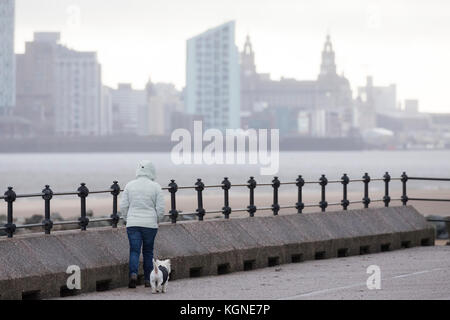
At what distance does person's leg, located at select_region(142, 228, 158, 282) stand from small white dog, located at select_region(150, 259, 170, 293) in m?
0.61

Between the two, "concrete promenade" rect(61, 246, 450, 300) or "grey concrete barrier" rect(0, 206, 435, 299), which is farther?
"grey concrete barrier" rect(0, 206, 435, 299)

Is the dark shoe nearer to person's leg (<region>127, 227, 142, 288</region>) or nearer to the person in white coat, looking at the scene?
person's leg (<region>127, 227, 142, 288</region>)

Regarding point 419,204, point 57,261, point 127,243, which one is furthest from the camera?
point 419,204

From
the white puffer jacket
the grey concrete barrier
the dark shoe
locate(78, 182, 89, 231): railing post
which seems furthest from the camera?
locate(78, 182, 89, 231): railing post

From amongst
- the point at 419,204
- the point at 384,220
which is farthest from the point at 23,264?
the point at 419,204

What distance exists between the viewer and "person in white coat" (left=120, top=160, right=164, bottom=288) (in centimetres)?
1603

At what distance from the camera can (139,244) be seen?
16297mm

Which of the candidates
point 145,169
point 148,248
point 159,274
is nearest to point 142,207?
point 145,169

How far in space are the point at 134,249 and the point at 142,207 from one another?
649mm

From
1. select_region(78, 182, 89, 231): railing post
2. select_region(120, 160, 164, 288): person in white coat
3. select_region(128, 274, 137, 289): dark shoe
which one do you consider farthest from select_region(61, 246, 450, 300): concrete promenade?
select_region(78, 182, 89, 231): railing post
